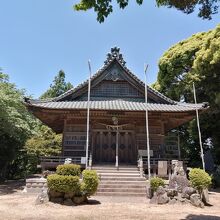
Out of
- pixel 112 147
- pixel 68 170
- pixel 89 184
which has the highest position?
pixel 112 147

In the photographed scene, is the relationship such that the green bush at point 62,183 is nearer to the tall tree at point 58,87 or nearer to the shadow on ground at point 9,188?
the shadow on ground at point 9,188

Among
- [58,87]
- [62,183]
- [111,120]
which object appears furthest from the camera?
[58,87]

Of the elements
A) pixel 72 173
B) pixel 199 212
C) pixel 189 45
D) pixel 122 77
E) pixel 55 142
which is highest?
pixel 189 45

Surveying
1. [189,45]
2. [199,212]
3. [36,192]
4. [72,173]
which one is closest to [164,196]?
[199,212]

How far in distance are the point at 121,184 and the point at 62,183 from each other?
177 inches

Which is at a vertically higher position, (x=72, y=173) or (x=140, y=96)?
(x=140, y=96)

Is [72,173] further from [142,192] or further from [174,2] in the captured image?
[174,2]

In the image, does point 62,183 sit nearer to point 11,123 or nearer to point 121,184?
point 121,184

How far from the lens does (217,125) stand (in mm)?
25938

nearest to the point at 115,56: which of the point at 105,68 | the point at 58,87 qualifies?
the point at 105,68

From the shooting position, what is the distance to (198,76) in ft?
79.8

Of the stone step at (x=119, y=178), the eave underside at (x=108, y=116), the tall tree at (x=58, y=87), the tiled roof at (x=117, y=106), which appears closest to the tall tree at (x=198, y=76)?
the tiled roof at (x=117, y=106)

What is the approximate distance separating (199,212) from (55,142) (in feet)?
72.1

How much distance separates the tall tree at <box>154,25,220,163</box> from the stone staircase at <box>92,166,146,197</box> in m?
9.61
